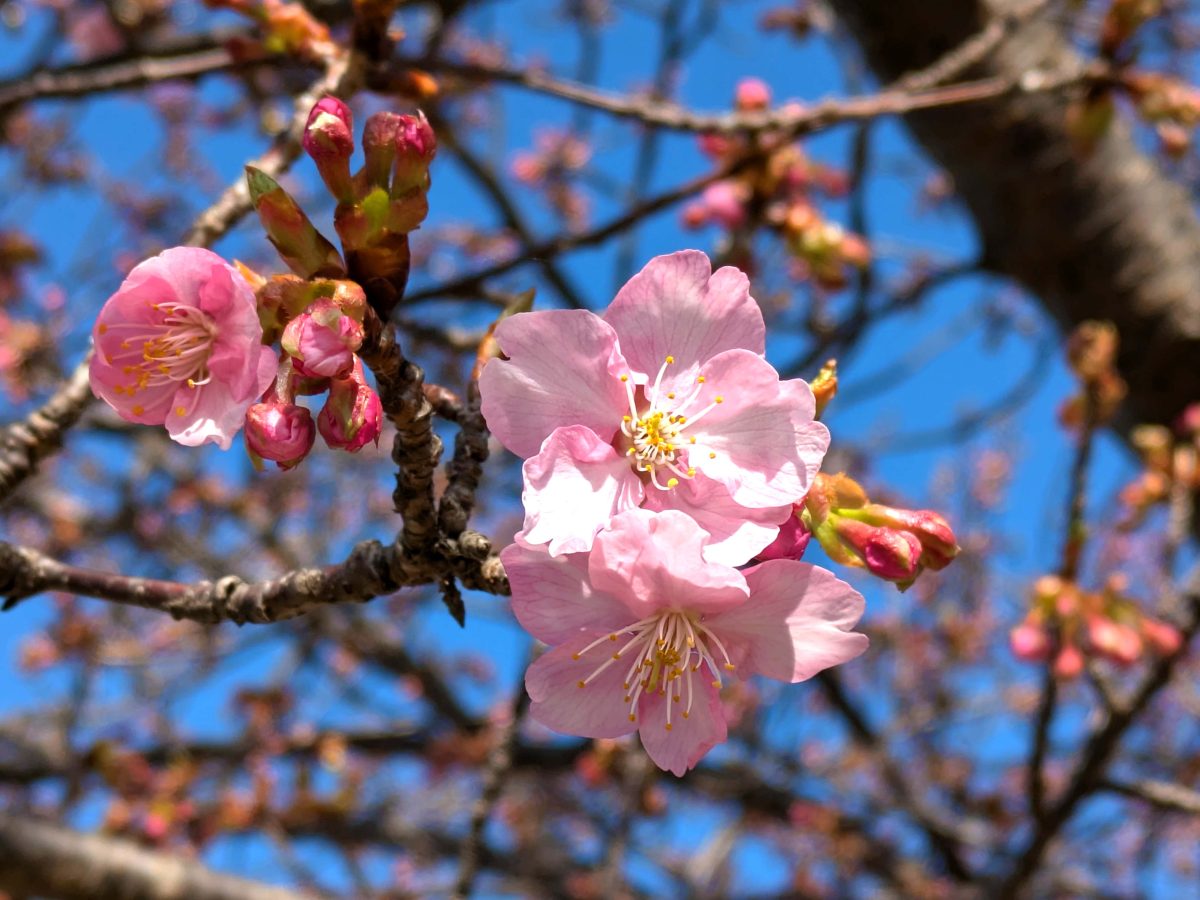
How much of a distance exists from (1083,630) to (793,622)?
5.69ft

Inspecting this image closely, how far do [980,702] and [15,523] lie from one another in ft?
19.2

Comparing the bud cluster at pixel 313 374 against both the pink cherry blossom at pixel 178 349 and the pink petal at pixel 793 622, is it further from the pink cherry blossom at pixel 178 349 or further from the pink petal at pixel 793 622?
the pink petal at pixel 793 622

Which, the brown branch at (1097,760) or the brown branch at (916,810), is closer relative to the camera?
the brown branch at (1097,760)

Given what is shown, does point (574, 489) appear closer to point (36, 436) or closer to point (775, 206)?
point (36, 436)

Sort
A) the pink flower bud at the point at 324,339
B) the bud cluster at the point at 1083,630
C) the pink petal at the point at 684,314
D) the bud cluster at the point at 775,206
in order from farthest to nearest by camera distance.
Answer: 1. the bud cluster at the point at 775,206
2. the bud cluster at the point at 1083,630
3. the pink petal at the point at 684,314
4. the pink flower bud at the point at 324,339

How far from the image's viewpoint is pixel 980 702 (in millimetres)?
5348

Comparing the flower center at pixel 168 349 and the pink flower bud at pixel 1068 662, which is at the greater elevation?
the pink flower bud at pixel 1068 662

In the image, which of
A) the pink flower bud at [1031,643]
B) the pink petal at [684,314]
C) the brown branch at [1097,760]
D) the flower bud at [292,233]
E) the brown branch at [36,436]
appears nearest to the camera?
the flower bud at [292,233]

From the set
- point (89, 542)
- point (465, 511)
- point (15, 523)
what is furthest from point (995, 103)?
point (15, 523)

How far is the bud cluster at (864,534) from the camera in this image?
1.10 m

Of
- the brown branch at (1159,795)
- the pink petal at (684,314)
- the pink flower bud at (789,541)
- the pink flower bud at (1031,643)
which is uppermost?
the pink flower bud at (1031,643)

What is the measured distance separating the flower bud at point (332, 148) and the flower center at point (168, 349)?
26 centimetres

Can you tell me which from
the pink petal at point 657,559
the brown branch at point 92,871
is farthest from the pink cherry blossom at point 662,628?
the brown branch at point 92,871

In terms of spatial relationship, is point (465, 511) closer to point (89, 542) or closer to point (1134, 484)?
point (1134, 484)
